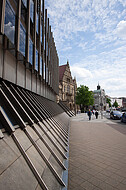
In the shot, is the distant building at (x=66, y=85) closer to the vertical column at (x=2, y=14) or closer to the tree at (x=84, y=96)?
the tree at (x=84, y=96)

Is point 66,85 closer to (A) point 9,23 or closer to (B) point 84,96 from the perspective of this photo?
(B) point 84,96

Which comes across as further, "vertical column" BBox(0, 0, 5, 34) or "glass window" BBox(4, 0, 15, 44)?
"glass window" BBox(4, 0, 15, 44)

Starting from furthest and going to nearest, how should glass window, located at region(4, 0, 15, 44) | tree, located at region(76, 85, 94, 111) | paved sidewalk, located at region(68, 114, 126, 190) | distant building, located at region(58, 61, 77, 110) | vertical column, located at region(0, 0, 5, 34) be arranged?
tree, located at region(76, 85, 94, 111) → distant building, located at region(58, 61, 77, 110) → glass window, located at region(4, 0, 15, 44) → vertical column, located at region(0, 0, 5, 34) → paved sidewalk, located at region(68, 114, 126, 190)

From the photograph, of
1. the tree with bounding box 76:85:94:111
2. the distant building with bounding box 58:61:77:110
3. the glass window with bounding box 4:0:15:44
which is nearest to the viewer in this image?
the glass window with bounding box 4:0:15:44

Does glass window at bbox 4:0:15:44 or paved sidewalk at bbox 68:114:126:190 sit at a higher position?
glass window at bbox 4:0:15:44

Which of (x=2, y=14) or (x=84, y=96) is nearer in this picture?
(x=2, y=14)

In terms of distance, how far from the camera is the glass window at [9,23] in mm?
4562

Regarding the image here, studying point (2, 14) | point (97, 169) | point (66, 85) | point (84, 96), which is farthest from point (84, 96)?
point (2, 14)

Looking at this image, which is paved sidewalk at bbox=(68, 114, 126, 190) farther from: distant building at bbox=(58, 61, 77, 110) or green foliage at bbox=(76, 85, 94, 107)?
green foliage at bbox=(76, 85, 94, 107)

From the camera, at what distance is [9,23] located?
15.8 feet

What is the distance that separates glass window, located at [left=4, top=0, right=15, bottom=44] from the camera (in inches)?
180

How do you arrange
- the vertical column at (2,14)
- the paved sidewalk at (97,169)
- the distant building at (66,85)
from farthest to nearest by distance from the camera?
1. the distant building at (66,85)
2. the vertical column at (2,14)
3. the paved sidewalk at (97,169)

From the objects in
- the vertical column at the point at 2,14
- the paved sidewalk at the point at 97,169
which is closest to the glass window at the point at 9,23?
the vertical column at the point at 2,14

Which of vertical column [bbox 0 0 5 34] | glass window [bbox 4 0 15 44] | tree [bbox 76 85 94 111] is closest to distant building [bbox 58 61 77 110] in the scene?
tree [bbox 76 85 94 111]
